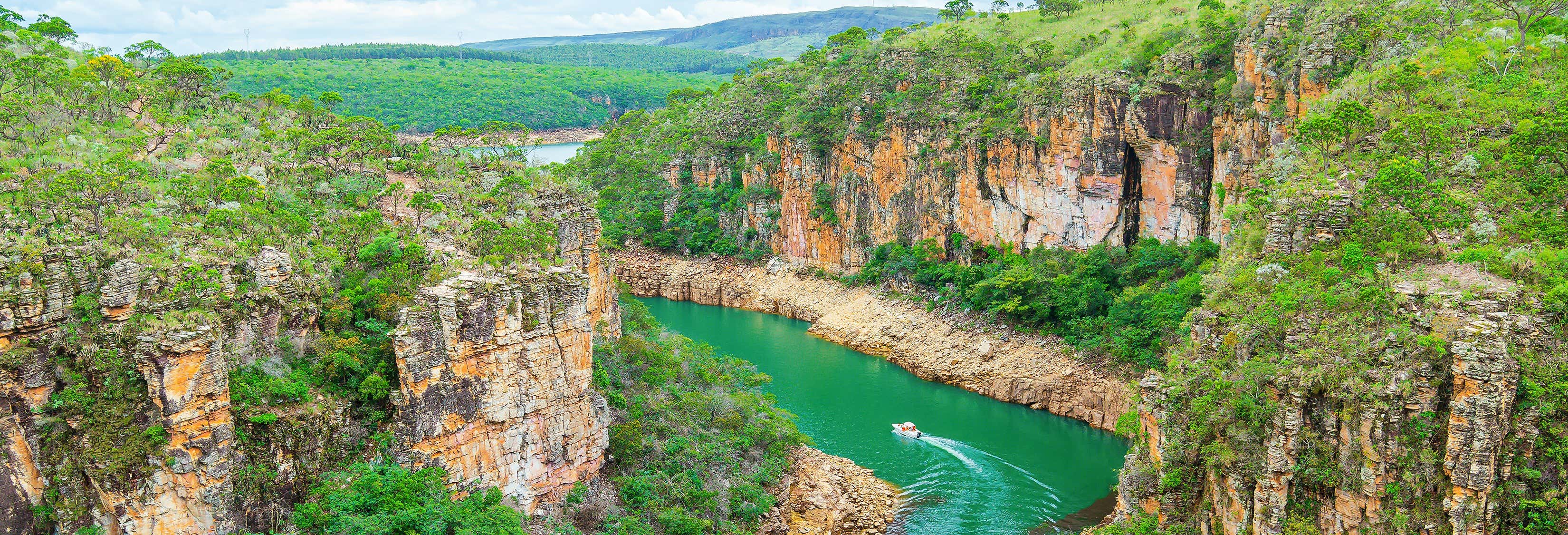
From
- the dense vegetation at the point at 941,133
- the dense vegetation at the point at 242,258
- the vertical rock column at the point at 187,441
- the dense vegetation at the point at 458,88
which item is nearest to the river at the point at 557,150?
the dense vegetation at the point at 458,88

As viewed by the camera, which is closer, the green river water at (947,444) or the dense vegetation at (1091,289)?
the green river water at (947,444)

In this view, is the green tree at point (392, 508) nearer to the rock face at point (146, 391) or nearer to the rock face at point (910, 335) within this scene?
the rock face at point (146, 391)

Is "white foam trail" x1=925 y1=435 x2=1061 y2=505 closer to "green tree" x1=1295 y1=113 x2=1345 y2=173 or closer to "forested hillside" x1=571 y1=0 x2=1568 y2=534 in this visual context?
"forested hillside" x1=571 y1=0 x2=1568 y2=534

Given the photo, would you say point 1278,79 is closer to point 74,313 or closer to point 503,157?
point 503,157

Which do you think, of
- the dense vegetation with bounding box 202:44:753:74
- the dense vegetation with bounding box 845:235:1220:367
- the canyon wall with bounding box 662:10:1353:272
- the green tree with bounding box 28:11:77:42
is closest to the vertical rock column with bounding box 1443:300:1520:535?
the canyon wall with bounding box 662:10:1353:272

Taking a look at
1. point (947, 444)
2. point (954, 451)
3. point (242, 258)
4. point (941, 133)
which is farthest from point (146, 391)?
point (941, 133)

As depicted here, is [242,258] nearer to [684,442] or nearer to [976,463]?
[684,442]
